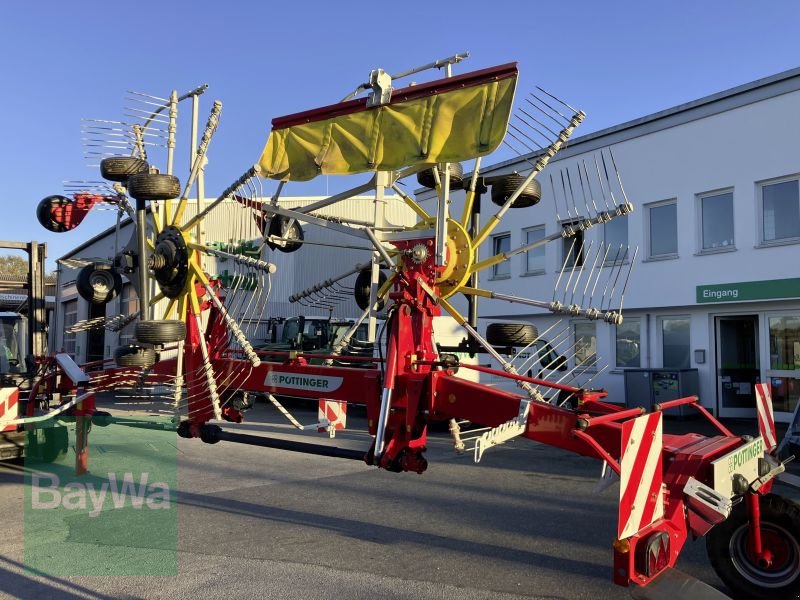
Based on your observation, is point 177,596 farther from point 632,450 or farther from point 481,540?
point 632,450

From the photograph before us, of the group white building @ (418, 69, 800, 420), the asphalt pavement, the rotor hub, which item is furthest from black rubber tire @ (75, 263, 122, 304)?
white building @ (418, 69, 800, 420)

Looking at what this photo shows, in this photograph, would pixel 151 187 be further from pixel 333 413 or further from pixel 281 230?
pixel 333 413

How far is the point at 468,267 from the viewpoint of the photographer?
5105 mm

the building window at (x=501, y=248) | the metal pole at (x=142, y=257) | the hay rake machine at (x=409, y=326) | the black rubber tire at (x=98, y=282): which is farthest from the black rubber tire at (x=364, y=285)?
the building window at (x=501, y=248)

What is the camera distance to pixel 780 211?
41.5ft

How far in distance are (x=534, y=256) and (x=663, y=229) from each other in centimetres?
334

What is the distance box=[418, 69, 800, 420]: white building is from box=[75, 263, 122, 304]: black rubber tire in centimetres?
789

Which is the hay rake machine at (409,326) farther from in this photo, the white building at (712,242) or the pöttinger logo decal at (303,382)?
the white building at (712,242)

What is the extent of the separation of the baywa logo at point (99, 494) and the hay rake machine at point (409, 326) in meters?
1.76

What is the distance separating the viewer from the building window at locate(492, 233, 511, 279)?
709 inches

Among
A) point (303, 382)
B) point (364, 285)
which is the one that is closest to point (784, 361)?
point (364, 285)

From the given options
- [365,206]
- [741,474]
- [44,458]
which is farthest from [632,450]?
[365,206]

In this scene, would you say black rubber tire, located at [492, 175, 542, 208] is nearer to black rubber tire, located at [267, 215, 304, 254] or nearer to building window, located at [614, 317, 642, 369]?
black rubber tire, located at [267, 215, 304, 254]

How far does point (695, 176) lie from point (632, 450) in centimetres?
1206
